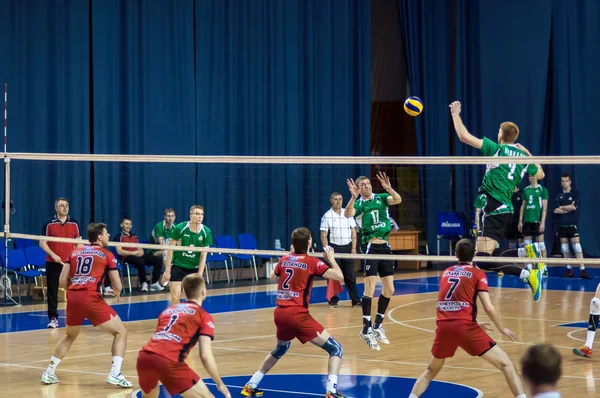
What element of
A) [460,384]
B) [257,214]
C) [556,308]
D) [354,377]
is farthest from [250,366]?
[257,214]

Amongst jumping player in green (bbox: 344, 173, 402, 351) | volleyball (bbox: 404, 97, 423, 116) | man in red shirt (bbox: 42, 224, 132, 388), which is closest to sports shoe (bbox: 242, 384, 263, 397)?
man in red shirt (bbox: 42, 224, 132, 388)

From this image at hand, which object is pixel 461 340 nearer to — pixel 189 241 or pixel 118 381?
pixel 118 381

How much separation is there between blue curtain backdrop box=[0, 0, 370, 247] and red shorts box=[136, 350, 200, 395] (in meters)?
12.2

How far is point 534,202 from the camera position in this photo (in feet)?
76.0

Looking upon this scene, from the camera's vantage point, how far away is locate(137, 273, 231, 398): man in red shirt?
25.9 feet

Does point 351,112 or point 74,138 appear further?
point 351,112

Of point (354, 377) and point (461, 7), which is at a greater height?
point (461, 7)

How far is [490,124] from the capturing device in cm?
2683

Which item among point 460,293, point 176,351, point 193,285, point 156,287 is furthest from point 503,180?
point 156,287

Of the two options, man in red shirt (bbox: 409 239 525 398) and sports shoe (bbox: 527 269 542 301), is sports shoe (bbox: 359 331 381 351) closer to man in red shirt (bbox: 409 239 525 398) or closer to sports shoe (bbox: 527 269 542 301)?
sports shoe (bbox: 527 269 542 301)

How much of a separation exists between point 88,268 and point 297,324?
244 cm

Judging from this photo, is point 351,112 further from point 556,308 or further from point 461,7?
point 556,308

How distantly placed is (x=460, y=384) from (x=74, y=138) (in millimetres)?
11698

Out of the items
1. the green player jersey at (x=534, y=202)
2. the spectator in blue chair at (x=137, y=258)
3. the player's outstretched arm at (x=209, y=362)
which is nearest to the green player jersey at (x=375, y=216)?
the player's outstretched arm at (x=209, y=362)
